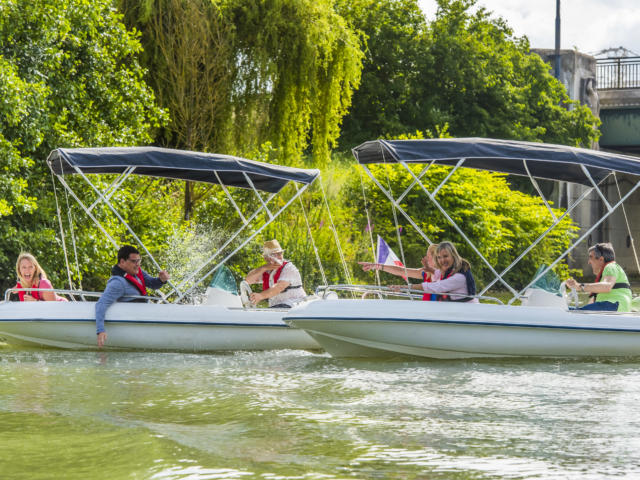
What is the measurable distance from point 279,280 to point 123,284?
1818 millimetres

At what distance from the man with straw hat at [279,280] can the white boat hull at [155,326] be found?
0.37 m

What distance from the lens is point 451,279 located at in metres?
9.83

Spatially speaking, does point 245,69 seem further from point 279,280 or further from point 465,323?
point 465,323

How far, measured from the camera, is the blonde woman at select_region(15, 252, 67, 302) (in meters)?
10.7

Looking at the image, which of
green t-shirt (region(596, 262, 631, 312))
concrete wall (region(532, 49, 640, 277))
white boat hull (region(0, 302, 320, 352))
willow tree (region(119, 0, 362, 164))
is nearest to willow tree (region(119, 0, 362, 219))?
willow tree (region(119, 0, 362, 164))

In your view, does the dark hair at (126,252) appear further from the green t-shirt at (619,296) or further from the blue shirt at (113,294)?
the green t-shirt at (619,296)

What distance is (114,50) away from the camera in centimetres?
1502

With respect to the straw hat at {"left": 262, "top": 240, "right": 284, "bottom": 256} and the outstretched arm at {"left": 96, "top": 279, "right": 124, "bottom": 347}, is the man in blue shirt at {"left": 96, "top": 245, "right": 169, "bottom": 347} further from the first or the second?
the straw hat at {"left": 262, "top": 240, "right": 284, "bottom": 256}

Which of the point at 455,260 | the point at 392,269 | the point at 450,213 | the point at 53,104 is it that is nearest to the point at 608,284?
the point at 455,260

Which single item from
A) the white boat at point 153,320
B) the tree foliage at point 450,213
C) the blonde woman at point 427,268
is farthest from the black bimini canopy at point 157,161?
the tree foliage at point 450,213

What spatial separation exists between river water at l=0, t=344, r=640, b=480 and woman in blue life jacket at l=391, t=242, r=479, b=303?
73 centimetres

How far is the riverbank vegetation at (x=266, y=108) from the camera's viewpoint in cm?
1363

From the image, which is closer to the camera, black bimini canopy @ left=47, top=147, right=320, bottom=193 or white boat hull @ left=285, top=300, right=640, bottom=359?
white boat hull @ left=285, top=300, right=640, bottom=359

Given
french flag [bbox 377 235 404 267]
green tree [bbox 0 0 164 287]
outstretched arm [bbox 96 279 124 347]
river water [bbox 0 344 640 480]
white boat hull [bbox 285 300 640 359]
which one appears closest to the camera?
river water [bbox 0 344 640 480]
